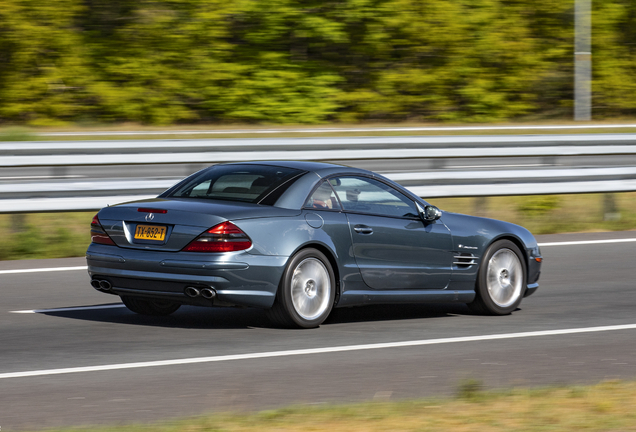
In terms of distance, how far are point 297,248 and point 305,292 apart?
0.37 m

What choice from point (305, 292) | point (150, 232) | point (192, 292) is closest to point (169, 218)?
point (150, 232)

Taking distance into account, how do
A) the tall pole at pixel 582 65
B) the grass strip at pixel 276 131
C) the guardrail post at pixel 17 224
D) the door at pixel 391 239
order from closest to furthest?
the door at pixel 391 239 → the guardrail post at pixel 17 224 → the grass strip at pixel 276 131 → the tall pole at pixel 582 65

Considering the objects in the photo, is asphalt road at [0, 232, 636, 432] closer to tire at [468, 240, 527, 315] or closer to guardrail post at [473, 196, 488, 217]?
tire at [468, 240, 527, 315]

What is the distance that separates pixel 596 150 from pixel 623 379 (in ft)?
32.3

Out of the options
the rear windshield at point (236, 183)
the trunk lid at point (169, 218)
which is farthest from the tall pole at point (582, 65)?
the trunk lid at point (169, 218)

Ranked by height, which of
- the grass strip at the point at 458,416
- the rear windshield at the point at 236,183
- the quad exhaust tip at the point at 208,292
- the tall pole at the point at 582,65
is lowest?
the grass strip at the point at 458,416

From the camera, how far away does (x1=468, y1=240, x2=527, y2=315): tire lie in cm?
912

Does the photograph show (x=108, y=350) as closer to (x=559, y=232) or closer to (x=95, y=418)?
(x=95, y=418)

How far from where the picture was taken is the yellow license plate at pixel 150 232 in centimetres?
765

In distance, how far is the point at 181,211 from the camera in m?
7.66

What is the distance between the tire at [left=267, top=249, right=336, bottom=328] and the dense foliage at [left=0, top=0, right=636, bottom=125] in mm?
21483

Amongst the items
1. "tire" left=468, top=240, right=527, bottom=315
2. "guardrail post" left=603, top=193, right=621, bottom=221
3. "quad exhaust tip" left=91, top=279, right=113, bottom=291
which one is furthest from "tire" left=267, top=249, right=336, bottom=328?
"guardrail post" left=603, top=193, right=621, bottom=221

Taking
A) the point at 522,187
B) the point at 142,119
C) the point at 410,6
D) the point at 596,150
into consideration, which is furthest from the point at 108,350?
the point at 410,6

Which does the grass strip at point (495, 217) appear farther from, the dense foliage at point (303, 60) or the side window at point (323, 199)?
the dense foliage at point (303, 60)
